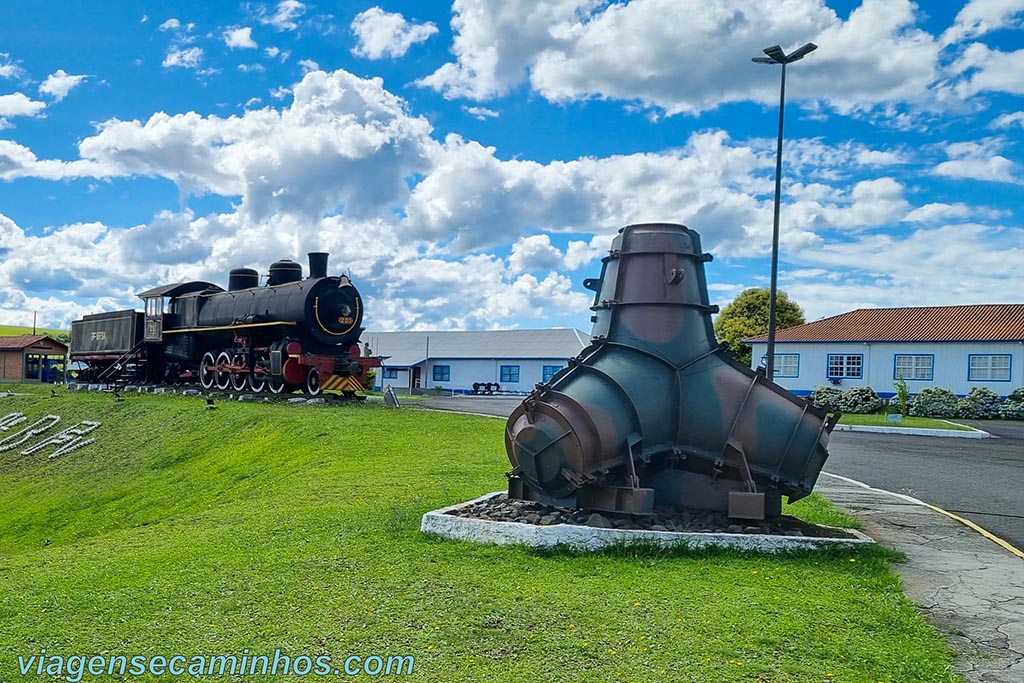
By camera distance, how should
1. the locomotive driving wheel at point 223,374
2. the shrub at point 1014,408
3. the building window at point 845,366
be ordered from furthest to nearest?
1. the building window at point 845,366
2. the shrub at point 1014,408
3. the locomotive driving wheel at point 223,374

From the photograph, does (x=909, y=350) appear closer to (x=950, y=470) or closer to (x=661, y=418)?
(x=950, y=470)

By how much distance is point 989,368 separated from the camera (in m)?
34.8

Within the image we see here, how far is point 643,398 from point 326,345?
18.3 m

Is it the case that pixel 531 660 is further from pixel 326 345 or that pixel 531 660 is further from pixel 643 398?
pixel 326 345

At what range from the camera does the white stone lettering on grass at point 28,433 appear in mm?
24016

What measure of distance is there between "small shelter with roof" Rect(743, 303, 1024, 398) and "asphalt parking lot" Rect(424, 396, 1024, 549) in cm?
1213

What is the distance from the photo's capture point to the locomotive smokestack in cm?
2622

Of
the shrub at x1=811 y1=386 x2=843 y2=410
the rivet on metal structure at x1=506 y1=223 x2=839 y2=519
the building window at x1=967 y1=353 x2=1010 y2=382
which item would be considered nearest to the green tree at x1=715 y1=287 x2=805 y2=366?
the shrub at x1=811 y1=386 x2=843 y2=410

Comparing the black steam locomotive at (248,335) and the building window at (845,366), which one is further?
the building window at (845,366)

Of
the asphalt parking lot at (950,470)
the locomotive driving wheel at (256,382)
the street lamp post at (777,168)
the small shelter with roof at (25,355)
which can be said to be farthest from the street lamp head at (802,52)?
the small shelter with roof at (25,355)

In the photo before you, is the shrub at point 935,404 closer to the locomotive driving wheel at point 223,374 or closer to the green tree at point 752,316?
the green tree at point 752,316

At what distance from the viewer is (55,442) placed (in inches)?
894

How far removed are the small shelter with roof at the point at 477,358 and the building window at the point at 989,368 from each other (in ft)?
74.0

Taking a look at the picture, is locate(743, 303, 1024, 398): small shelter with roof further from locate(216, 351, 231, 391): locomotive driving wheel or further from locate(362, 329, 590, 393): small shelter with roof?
locate(216, 351, 231, 391): locomotive driving wheel
